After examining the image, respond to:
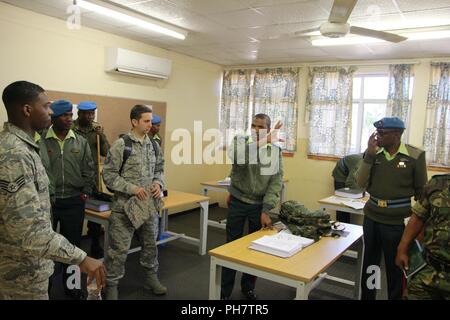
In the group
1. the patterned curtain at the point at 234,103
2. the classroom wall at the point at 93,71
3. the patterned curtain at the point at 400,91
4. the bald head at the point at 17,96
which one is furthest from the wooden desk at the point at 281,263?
the patterned curtain at the point at 234,103

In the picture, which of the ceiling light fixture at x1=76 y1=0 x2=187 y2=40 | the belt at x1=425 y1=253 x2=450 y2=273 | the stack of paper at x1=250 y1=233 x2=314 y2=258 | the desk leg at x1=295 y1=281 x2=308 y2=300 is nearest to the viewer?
the belt at x1=425 y1=253 x2=450 y2=273

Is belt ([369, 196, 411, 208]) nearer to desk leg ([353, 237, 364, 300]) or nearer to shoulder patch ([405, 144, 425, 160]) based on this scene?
shoulder patch ([405, 144, 425, 160])

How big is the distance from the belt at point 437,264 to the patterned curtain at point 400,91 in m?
3.79

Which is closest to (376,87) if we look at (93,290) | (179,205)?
(179,205)

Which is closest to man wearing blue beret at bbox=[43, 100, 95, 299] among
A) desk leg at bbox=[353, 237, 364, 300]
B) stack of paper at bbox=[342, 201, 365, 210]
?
desk leg at bbox=[353, 237, 364, 300]

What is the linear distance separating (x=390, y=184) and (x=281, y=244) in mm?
996

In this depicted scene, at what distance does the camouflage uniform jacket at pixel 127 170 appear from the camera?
2.85 m

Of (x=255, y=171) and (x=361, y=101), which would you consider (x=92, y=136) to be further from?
(x=361, y=101)

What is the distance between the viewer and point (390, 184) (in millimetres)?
2652

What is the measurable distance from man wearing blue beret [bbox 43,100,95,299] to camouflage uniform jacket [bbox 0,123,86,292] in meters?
1.44

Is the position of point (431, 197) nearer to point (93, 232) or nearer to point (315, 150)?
point (93, 232)

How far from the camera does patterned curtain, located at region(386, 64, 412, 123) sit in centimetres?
509
